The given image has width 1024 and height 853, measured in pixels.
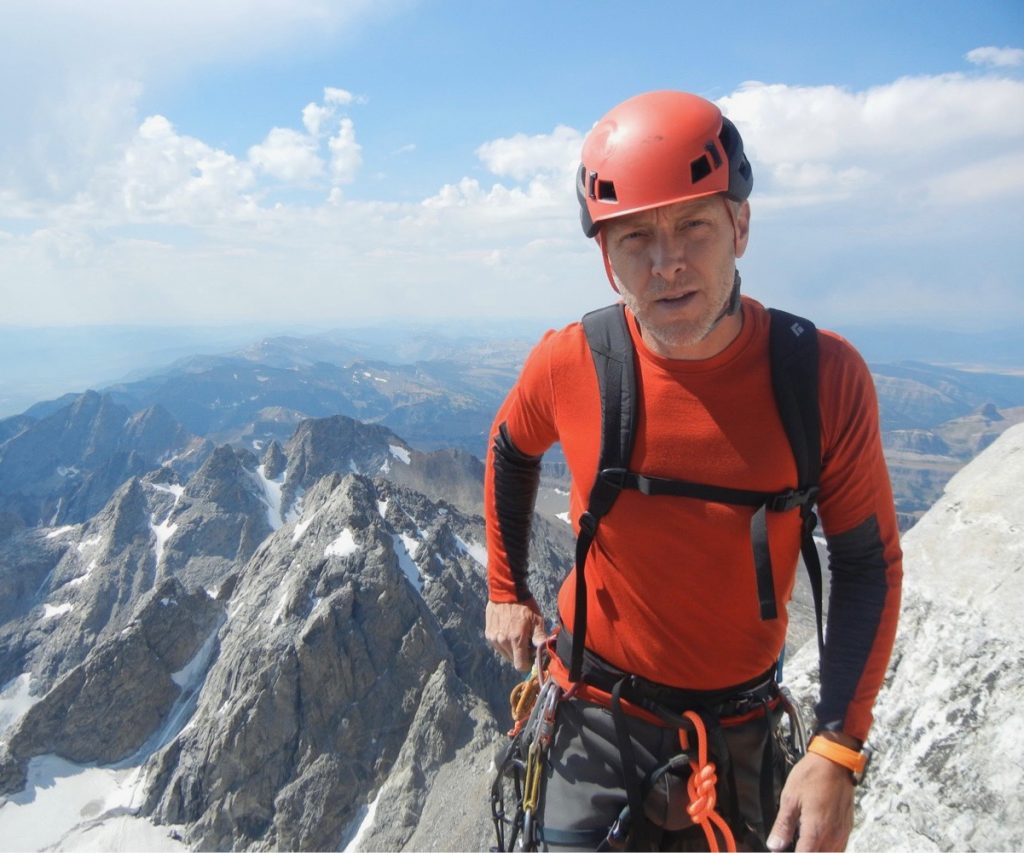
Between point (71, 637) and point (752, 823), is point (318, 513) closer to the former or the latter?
point (71, 637)

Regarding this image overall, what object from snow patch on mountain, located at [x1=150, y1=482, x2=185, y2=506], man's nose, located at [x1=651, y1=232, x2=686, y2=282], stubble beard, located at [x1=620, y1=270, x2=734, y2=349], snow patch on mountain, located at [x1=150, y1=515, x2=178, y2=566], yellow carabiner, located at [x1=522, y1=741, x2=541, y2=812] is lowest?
snow patch on mountain, located at [x1=150, y1=515, x2=178, y2=566]

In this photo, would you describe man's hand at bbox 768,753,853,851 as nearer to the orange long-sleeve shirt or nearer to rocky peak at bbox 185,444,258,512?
the orange long-sleeve shirt

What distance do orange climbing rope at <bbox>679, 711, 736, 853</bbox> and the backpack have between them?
97cm

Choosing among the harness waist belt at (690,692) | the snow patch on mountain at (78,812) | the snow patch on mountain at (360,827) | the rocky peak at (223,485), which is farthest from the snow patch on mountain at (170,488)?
the harness waist belt at (690,692)

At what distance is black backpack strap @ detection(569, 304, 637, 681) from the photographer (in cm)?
425

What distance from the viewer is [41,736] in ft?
297

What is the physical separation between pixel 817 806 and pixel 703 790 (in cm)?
74

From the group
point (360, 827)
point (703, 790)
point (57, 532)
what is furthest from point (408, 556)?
point (57, 532)

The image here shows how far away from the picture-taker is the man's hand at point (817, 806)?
3754 mm

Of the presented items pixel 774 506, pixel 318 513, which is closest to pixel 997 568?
pixel 774 506

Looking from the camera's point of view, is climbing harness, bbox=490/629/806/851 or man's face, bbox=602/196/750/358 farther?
climbing harness, bbox=490/629/806/851

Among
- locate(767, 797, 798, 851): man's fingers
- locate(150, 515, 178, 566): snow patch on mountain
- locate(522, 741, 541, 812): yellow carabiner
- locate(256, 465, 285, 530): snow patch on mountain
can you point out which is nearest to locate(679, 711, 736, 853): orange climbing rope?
locate(767, 797, 798, 851): man's fingers

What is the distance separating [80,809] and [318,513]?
48707 millimetres

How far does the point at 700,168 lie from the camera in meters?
4.08
